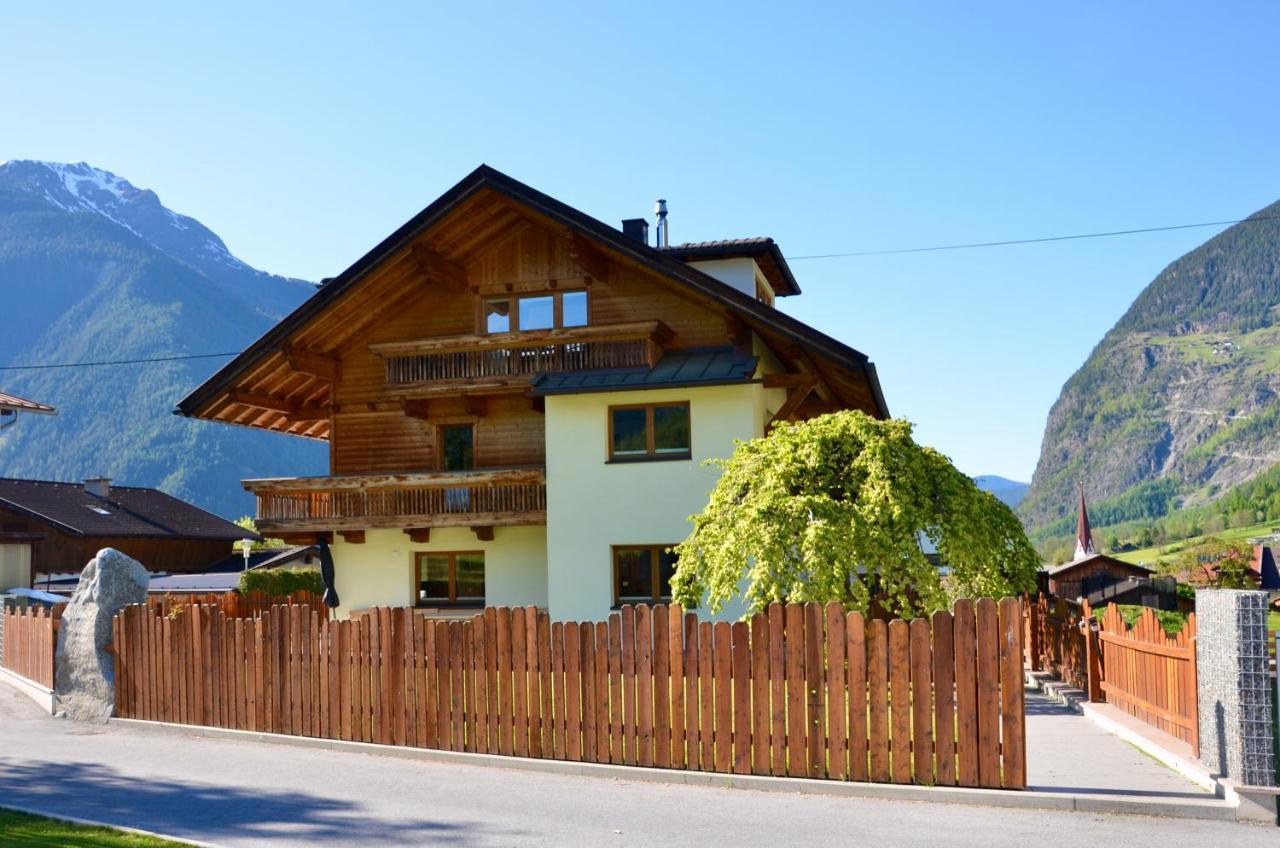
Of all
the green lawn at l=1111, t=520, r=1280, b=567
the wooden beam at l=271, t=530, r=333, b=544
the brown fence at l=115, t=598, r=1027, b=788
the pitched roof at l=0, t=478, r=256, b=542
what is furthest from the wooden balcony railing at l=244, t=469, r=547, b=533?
the green lawn at l=1111, t=520, r=1280, b=567

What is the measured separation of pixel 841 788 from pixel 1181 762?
119 inches

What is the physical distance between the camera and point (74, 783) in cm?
1263

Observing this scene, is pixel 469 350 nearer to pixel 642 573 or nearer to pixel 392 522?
pixel 392 522

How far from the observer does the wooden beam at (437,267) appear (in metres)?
25.2

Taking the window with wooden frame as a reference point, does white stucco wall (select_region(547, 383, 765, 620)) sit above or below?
below

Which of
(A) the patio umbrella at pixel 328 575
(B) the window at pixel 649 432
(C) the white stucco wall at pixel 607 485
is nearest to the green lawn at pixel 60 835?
(C) the white stucco wall at pixel 607 485

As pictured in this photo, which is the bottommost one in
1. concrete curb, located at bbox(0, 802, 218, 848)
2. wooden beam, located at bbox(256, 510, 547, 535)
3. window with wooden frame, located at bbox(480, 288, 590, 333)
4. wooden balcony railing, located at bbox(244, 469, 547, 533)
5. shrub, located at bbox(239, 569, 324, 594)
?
concrete curb, located at bbox(0, 802, 218, 848)

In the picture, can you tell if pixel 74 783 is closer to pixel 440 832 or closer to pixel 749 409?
pixel 440 832

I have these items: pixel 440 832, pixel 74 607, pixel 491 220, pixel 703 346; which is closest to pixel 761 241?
pixel 703 346

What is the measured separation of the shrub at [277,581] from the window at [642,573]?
1426 cm

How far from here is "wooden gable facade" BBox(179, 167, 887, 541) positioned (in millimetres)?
24203

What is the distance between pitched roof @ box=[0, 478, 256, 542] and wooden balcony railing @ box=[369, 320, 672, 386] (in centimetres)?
3131

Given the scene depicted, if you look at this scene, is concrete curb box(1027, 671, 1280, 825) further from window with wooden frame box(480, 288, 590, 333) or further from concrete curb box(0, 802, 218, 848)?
window with wooden frame box(480, 288, 590, 333)

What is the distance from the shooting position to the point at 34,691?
778 inches
